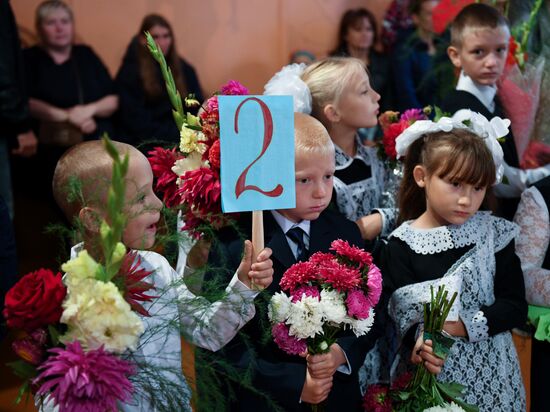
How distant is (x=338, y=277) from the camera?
1947 mm

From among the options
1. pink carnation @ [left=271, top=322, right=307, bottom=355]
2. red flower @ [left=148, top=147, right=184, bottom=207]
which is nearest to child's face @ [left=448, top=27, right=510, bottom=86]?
red flower @ [left=148, top=147, right=184, bottom=207]

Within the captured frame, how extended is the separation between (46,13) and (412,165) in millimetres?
3371

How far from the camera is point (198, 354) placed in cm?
172

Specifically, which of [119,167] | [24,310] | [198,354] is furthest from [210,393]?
[119,167]

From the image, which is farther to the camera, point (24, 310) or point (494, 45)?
point (494, 45)

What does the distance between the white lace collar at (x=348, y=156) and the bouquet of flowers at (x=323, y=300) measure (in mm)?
797

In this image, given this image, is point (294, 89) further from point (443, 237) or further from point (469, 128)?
point (443, 237)

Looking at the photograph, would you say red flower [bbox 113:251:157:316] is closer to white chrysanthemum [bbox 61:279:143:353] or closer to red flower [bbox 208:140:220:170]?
white chrysanthemum [bbox 61:279:143:353]

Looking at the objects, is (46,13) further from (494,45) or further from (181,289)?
(181,289)

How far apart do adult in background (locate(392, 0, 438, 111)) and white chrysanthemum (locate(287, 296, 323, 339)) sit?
13.1 feet

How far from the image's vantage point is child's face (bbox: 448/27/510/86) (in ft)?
10.7

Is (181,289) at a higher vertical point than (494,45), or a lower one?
lower

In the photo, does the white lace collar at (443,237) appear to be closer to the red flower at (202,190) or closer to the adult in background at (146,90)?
the red flower at (202,190)

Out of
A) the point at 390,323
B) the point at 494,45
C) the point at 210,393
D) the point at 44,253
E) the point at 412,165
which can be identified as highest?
the point at 494,45
